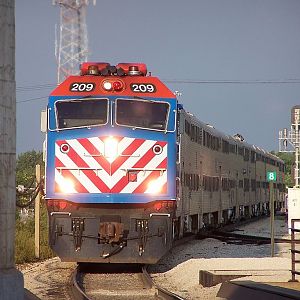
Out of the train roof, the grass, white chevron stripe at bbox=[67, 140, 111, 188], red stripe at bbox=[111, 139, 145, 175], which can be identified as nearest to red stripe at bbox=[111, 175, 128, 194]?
white chevron stripe at bbox=[67, 140, 111, 188]

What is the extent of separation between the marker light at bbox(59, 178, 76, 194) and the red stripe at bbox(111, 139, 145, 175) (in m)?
0.80

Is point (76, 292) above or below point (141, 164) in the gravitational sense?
below

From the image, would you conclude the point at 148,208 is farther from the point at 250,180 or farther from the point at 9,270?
the point at 250,180

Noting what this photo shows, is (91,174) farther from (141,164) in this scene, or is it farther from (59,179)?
(141,164)

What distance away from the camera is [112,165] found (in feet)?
44.8

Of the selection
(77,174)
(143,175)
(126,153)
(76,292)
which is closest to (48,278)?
(77,174)

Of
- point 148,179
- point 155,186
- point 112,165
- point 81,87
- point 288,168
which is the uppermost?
point 288,168

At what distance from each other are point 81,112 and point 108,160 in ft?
3.82

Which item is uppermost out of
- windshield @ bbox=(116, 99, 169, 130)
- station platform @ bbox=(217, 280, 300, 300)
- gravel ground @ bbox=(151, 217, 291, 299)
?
windshield @ bbox=(116, 99, 169, 130)

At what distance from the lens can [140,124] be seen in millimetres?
14016

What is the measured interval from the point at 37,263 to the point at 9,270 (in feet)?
41.6

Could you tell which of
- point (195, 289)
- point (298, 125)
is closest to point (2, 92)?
→ point (195, 289)

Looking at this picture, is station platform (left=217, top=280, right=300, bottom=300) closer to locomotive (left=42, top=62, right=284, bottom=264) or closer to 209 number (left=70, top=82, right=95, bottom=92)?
locomotive (left=42, top=62, right=284, bottom=264)

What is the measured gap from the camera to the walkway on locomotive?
44.8 ft
